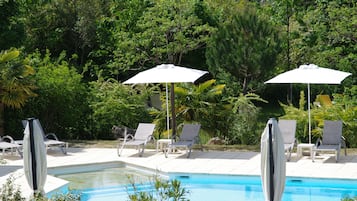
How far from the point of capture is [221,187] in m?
13.7

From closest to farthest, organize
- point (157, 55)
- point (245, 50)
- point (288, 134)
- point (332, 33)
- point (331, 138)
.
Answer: point (331, 138) < point (288, 134) < point (332, 33) < point (245, 50) < point (157, 55)

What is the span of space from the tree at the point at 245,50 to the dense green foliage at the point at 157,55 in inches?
1.5

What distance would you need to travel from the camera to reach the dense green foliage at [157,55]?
62.1 ft

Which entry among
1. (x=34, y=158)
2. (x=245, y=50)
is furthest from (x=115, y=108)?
(x=34, y=158)

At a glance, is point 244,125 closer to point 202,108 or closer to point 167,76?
point 202,108

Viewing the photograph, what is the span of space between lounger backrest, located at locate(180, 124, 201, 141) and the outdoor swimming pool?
6.01 feet

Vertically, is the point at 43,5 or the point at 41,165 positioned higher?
the point at 43,5

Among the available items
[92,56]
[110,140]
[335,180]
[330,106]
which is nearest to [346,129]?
[330,106]

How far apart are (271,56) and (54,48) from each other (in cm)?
1035

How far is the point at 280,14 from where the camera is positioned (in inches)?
955

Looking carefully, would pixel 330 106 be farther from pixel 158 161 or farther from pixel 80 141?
pixel 80 141

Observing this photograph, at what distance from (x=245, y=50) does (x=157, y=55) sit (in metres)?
4.13

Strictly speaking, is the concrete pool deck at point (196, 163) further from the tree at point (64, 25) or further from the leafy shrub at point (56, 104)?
the tree at point (64, 25)

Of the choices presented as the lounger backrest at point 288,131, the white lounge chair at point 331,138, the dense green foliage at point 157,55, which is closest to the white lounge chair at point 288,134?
the lounger backrest at point 288,131
